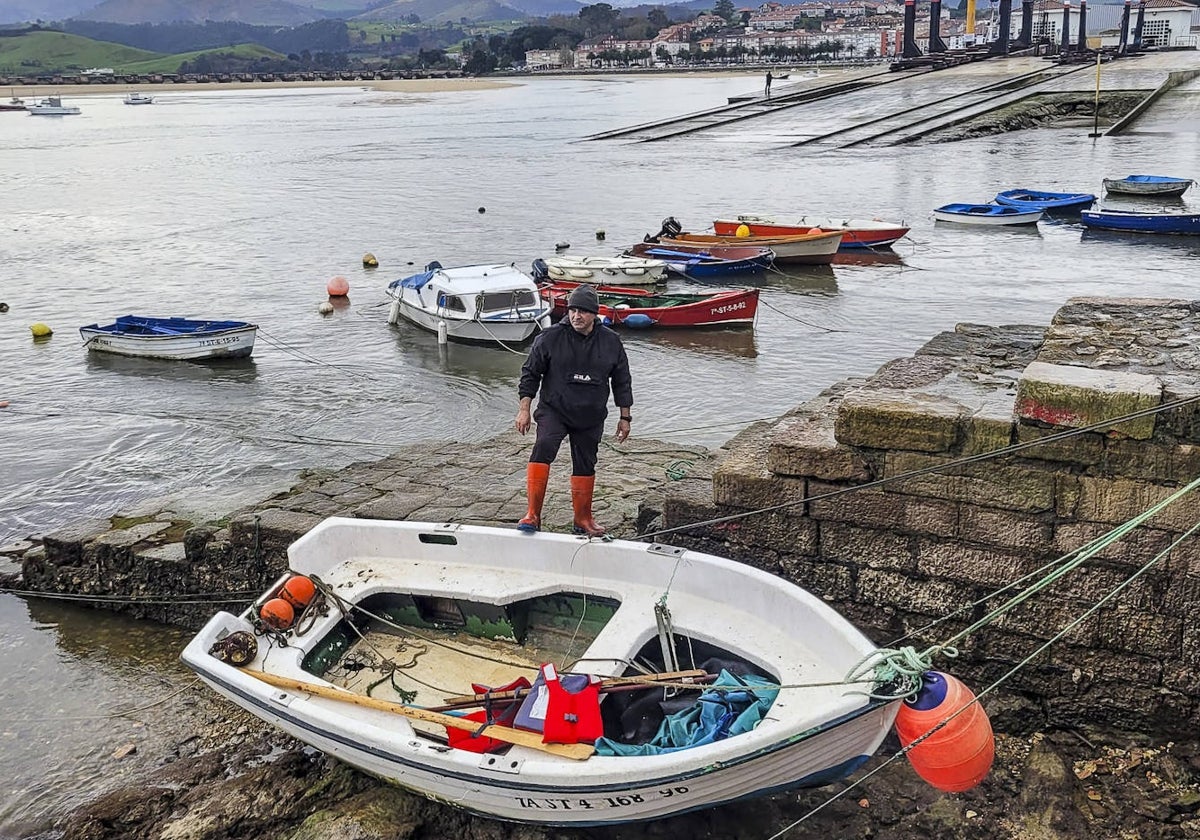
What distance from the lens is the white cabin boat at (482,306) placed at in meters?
19.8

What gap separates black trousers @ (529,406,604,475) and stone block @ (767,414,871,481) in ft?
4.57

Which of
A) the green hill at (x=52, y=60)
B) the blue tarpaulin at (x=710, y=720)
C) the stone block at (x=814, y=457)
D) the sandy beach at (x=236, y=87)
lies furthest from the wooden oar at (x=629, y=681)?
the green hill at (x=52, y=60)

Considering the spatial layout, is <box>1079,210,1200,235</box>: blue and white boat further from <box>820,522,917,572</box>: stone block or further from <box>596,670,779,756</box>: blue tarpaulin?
<box>596,670,779,756</box>: blue tarpaulin

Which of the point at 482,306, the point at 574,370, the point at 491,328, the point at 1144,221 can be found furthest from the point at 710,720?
the point at 1144,221

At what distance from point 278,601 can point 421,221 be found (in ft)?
99.2

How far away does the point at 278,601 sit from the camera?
684cm

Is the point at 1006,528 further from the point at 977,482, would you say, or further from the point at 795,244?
the point at 795,244

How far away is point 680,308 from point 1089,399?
1497 cm

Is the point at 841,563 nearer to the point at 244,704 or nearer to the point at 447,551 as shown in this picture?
the point at 447,551

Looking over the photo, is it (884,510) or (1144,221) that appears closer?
(884,510)

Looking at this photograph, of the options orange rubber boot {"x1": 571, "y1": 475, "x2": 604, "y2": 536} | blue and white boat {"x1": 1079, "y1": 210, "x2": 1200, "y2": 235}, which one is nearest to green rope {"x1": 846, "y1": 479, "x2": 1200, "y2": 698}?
orange rubber boot {"x1": 571, "y1": 475, "x2": 604, "y2": 536}

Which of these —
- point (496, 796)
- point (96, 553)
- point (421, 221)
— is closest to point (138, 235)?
point (421, 221)

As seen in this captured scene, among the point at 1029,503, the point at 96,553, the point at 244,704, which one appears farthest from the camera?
the point at 96,553

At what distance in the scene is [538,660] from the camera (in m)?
6.86
